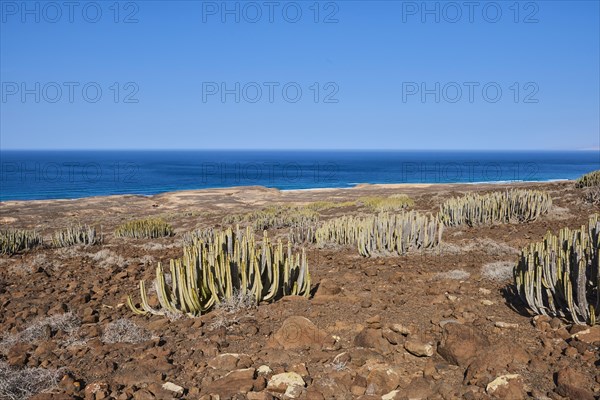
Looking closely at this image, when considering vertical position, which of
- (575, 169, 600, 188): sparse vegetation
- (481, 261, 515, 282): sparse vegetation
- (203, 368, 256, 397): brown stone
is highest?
(575, 169, 600, 188): sparse vegetation

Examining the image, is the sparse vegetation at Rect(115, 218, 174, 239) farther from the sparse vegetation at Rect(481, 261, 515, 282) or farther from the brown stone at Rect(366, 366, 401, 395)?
the brown stone at Rect(366, 366, 401, 395)

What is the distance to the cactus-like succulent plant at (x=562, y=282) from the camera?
438 centimetres

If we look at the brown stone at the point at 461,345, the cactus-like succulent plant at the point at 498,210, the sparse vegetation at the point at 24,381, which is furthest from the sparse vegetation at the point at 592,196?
the sparse vegetation at the point at 24,381

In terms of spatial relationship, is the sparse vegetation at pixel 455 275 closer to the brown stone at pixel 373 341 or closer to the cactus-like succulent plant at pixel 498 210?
the brown stone at pixel 373 341

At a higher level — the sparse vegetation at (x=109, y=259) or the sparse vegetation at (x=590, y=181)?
the sparse vegetation at (x=590, y=181)

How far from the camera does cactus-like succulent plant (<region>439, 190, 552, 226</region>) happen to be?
1148 cm

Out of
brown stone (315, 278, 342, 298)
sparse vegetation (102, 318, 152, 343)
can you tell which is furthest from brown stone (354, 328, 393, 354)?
sparse vegetation (102, 318, 152, 343)

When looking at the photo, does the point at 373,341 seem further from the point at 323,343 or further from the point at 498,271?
the point at 498,271

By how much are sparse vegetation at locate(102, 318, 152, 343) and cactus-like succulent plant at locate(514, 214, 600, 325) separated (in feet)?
12.5

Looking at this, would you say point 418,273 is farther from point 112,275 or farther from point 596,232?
point 112,275

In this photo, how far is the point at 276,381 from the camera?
12.0ft

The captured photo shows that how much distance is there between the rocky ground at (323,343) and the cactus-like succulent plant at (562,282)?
0.18 metres

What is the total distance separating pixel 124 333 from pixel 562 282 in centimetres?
432

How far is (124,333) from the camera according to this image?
487 centimetres
